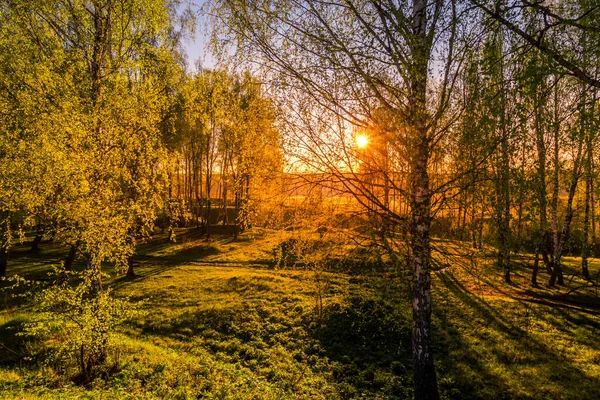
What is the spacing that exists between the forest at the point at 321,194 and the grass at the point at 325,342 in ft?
0.33

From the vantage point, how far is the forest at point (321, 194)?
616 centimetres

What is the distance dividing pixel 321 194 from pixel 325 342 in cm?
823

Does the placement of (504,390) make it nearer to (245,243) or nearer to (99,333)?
(99,333)

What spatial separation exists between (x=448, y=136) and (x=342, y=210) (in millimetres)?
3184

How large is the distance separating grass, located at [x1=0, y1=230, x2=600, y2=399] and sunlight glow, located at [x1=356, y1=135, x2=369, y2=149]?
288 centimetres

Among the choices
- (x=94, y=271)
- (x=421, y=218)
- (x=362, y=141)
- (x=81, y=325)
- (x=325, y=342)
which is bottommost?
(x=325, y=342)

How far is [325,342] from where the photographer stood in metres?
13.4

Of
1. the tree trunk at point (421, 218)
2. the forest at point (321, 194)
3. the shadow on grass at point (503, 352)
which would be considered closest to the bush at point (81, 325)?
the forest at point (321, 194)

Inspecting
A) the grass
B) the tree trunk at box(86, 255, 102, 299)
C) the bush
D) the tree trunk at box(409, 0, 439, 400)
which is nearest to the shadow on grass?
the grass

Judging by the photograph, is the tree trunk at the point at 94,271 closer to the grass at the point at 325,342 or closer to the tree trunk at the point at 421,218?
the grass at the point at 325,342

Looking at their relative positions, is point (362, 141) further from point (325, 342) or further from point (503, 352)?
point (503, 352)

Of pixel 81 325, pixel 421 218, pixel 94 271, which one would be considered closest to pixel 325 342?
pixel 421 218

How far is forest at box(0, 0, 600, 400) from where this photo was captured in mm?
6156

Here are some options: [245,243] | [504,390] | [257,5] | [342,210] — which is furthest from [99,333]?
[245,243]
